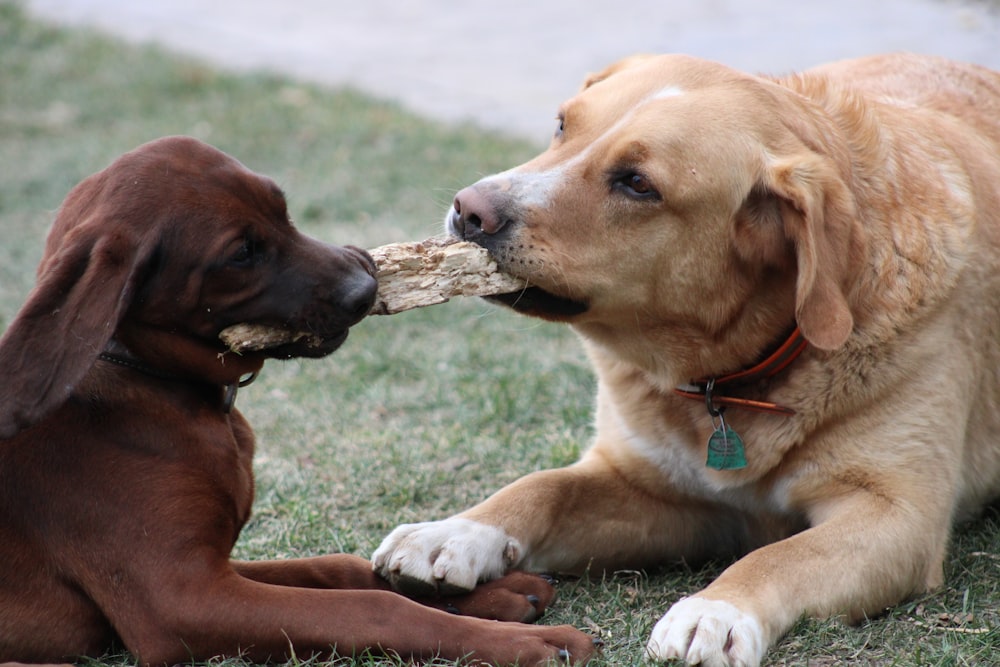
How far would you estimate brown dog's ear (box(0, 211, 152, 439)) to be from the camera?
2.97m

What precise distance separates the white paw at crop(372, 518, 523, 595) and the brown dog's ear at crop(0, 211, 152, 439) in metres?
1.01

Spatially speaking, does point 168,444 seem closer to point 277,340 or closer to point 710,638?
point 277,340

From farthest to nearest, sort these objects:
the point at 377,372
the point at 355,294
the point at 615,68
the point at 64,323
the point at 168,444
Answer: the point at 377,372, the point at 615,68, the point at 355,294, the point at 168,444, the point at 64,323

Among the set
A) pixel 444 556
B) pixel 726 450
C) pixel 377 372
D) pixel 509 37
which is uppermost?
pixel 726 450

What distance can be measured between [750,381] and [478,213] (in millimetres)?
936

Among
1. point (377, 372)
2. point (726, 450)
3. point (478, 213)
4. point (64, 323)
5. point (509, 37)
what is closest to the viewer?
point (64, 323)

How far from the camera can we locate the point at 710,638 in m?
3.08

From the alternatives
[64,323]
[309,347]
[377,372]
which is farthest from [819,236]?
[377,372]

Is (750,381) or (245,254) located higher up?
(245,254)

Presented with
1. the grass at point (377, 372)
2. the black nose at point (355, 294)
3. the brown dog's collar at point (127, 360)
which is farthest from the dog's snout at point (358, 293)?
the grass at point (377, 372)

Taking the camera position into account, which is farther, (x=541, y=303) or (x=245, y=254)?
(x=541, y=303)

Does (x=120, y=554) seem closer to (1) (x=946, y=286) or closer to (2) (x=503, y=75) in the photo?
(1) (x=946, y=286)

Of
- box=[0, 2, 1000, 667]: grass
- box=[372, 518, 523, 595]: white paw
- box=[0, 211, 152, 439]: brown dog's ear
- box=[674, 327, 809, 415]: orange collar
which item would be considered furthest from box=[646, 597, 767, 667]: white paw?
box=[0, 211, 152, 439]: brown dog's ear

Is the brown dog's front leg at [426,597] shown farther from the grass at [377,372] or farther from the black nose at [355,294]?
the black nose at [355,294]
